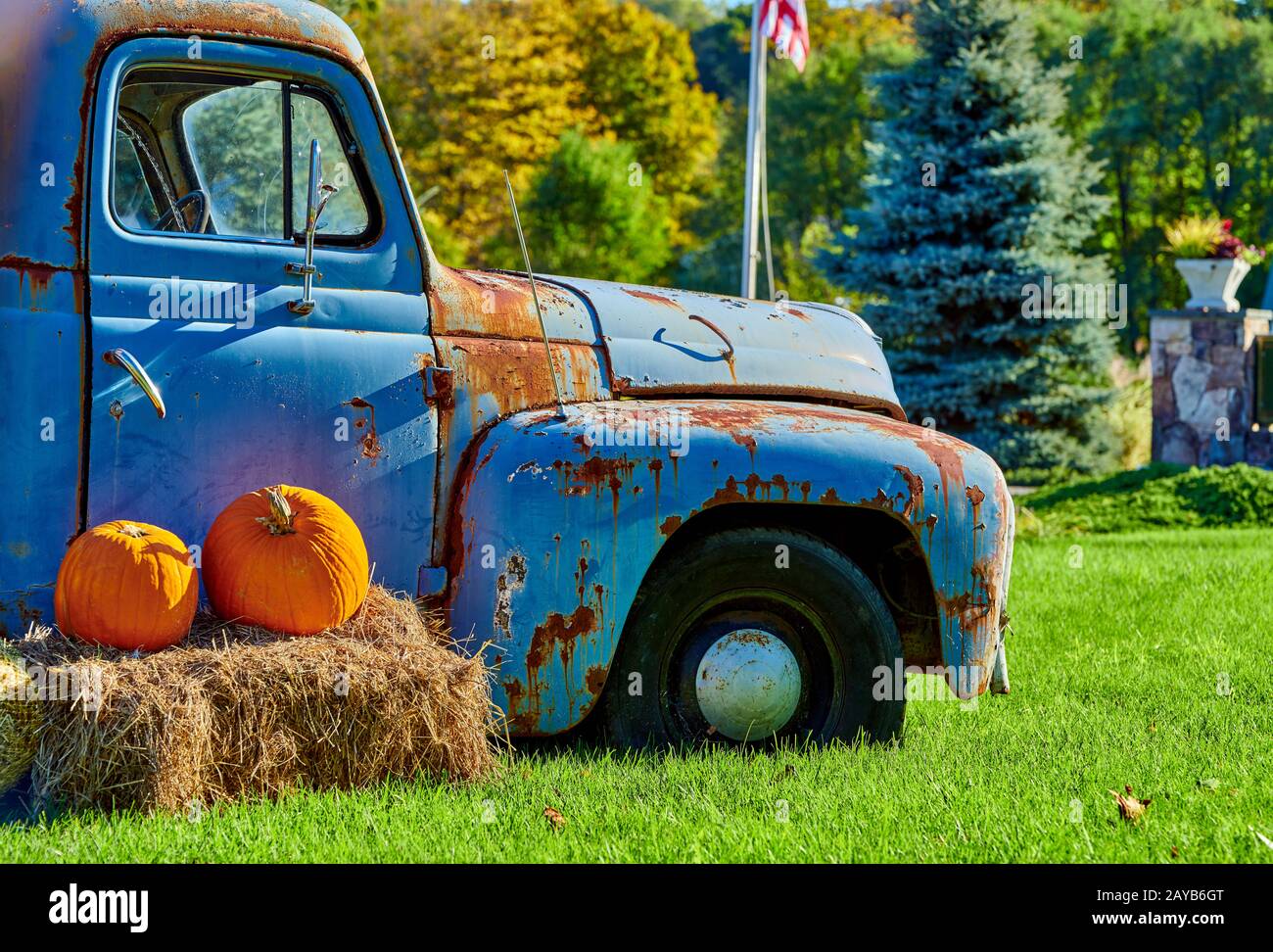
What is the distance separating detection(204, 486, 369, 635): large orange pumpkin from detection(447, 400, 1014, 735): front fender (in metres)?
0.40

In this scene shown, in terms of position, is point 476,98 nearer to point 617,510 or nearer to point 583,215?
point 583,215

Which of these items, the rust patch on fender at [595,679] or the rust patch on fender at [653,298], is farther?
the rust patch on fender at [653,298]

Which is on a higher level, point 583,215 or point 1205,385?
point 583,215

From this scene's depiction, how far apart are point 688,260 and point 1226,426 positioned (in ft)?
76.3

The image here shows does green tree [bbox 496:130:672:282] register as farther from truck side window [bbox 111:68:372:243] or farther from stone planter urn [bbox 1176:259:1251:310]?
truck side window [bbox 111:68:372:243]

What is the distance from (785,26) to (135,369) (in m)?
10.9

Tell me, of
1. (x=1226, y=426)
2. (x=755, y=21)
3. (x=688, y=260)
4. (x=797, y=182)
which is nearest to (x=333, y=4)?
(x=755, y=21)

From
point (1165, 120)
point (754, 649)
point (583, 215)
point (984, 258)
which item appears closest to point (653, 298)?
point (754, 649)

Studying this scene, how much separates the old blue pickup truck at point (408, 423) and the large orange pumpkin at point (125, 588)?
0.17 metres

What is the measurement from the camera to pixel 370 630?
4258 mm

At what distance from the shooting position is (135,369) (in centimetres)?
411

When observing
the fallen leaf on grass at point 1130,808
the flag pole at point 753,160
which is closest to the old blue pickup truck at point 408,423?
the fallen leaf on grass at point 1130,808

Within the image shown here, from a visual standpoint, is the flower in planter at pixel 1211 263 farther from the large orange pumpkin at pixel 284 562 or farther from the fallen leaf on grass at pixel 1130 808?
the large orange pumpkin at pixel 284 562

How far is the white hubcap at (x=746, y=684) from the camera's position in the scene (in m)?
4.64
